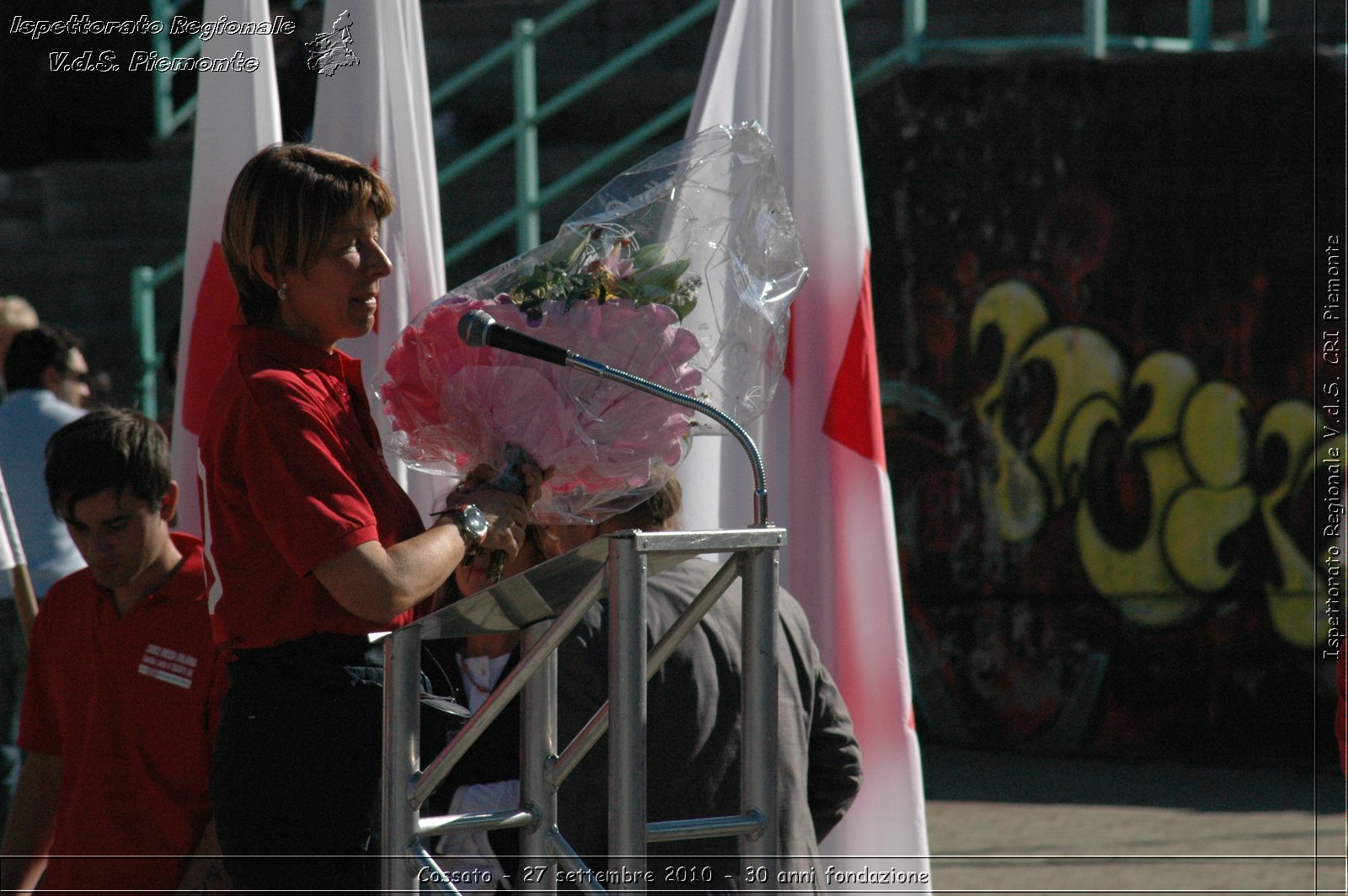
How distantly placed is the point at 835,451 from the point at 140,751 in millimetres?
1653

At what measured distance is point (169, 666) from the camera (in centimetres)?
296

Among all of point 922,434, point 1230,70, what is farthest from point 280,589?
point 1230,70

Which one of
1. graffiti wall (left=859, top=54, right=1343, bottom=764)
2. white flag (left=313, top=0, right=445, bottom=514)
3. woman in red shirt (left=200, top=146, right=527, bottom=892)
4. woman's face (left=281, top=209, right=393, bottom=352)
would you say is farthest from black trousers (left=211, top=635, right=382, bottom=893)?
graffiti wall (left=859, top=54, right=1343, bottom=764)

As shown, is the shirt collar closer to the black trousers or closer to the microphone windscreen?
the black trousers

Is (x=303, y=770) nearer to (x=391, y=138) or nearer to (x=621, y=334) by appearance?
(x=621, y=334)

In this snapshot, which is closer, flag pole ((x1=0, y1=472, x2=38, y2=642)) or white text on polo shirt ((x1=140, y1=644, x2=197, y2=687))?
white text on polo shirt ((x1=140, y1=644, x2=197, y2=687))

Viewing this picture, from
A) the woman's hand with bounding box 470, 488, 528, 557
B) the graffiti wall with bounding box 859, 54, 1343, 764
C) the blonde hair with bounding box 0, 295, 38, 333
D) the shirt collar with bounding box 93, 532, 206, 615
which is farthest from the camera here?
the graffiti wall with bounding box 859, 54, 1343, 764

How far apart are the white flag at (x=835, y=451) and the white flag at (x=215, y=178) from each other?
107 centimetres

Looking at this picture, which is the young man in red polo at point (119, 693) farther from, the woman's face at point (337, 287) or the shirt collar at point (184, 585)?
the woman's face at point (337, 287)

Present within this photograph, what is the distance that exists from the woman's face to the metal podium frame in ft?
2.05

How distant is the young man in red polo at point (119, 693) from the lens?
2912mm

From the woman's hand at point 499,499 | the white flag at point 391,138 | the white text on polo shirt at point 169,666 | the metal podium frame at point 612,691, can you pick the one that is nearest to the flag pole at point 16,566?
the white text on polo shirt at point 169,666

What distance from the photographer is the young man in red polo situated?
291 centimetres

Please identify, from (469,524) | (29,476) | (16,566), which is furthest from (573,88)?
(469,524)
